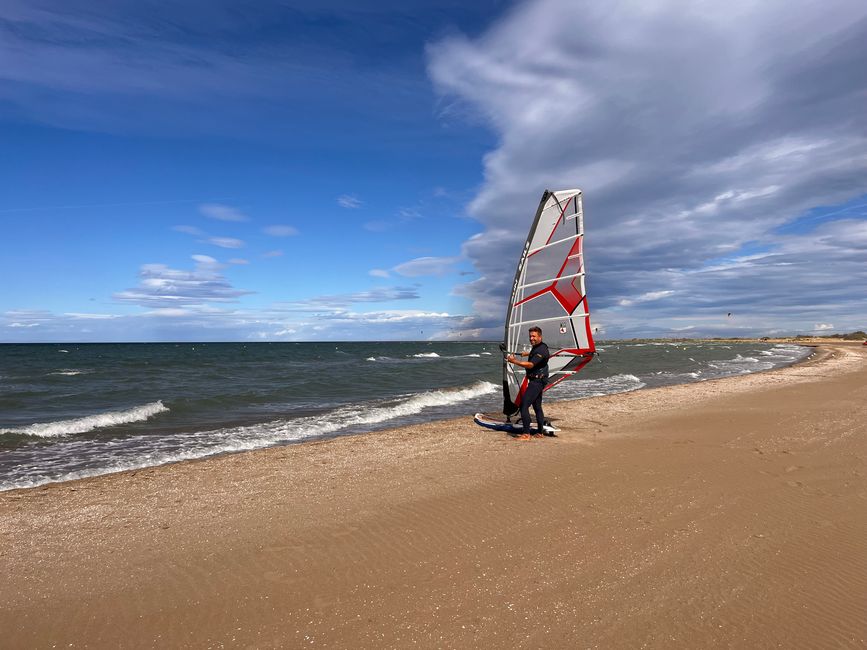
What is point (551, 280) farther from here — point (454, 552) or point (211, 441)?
point (211, 441)

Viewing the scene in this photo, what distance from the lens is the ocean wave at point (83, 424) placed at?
1068 centimetres

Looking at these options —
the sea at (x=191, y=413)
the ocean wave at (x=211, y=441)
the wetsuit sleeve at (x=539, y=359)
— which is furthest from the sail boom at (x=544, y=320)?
the ocean wave at (x=211, y=441)

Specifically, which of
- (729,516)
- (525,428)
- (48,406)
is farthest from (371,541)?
(48,406)

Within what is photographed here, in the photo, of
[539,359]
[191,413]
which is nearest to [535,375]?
[539,359]

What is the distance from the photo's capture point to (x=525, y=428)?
8883 millimetres

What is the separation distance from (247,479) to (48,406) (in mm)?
12429

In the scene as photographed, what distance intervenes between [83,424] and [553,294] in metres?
10.5

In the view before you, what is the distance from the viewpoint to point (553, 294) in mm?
9625

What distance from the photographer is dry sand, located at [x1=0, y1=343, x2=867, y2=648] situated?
122 inches

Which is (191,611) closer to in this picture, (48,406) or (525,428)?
(525,428)

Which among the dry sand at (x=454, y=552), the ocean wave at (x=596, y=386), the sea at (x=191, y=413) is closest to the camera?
the dry sand at (x=454, y=552)

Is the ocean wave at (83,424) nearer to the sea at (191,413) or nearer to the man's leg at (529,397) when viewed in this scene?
the sea at (191,413)

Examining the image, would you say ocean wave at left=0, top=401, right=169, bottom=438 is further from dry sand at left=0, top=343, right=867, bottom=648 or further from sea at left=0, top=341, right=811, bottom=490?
dry sand at left=0, top=343, right=867, bottom=648

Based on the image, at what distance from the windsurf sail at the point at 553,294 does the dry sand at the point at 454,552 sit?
2599mm
